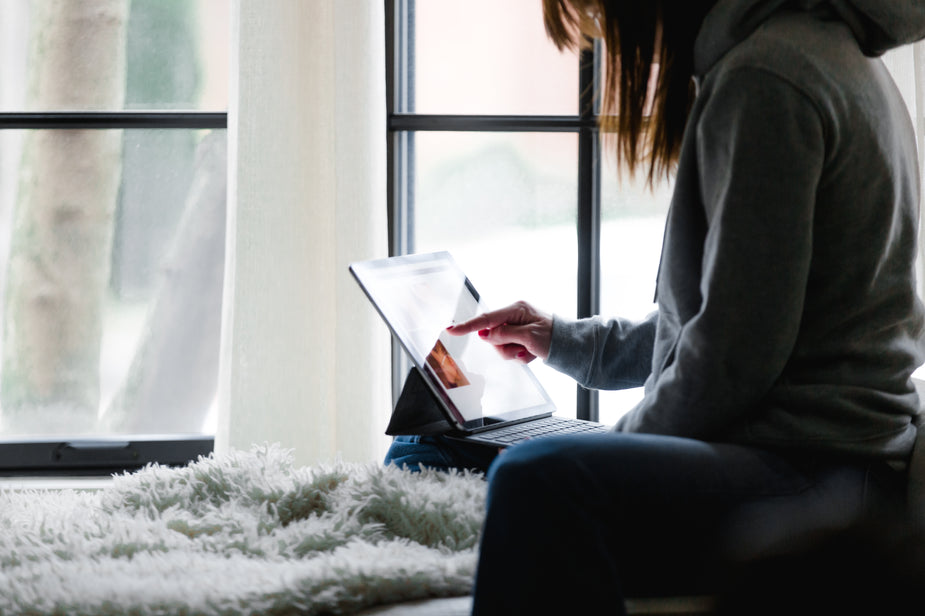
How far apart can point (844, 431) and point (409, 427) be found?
2.01 ft

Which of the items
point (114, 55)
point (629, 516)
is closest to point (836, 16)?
point (629, 516)

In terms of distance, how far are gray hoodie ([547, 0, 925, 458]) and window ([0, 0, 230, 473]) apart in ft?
4.35

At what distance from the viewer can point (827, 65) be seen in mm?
705

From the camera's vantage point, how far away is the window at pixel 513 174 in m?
1.87

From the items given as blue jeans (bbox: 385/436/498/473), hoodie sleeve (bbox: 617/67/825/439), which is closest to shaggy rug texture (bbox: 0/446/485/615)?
blue jeans (bbox: 385/436/498/473)

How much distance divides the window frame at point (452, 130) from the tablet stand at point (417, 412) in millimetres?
622

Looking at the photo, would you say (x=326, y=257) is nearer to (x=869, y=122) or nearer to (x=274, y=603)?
(x=274, y=603)

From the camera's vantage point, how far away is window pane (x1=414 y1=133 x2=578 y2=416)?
191 cm

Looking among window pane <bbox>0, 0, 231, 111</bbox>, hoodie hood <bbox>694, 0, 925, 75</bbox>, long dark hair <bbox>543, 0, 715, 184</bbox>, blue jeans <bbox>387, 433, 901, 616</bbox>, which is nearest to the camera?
blue jeans <bbox>387, 433, 901, 616</bbox>

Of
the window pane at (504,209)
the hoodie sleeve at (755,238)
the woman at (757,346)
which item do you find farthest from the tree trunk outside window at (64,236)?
the hoodie sleeve at (755,238)

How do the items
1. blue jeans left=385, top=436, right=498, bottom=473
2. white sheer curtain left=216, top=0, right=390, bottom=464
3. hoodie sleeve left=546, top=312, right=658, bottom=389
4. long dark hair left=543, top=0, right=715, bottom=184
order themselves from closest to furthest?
long dark hair left=543, top=0, right=715, bottom=184 < blue jeans left=385, top=436, right=498, bottom=473 < hoodie sleeve left=546, top=312, right=658, bottom=389 < white sheer curtain left=216, top=0, right=390, bottom=464

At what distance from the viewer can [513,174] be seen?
1922 millimetres

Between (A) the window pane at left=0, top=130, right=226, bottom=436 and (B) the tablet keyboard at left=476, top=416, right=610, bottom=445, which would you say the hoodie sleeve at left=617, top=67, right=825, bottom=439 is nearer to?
(B) the tablet keyboard at left=476, top=416, right=610, bottom=445

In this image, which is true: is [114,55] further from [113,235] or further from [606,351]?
[606,351]
